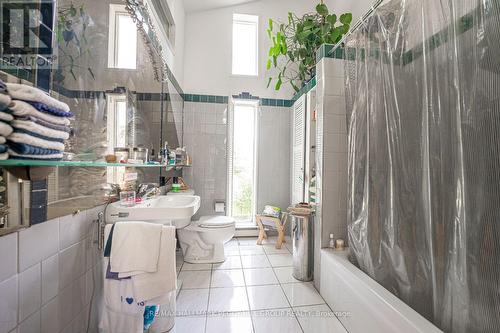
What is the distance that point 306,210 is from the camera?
6.40 ft

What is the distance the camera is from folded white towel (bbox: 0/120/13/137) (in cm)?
48

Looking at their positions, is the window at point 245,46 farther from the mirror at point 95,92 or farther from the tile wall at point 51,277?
the tile wall at point 51,277

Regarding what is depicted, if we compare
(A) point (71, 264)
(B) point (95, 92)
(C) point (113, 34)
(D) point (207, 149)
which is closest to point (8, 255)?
(A) point (71, 264)

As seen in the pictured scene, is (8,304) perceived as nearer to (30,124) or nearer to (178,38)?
(30,124)

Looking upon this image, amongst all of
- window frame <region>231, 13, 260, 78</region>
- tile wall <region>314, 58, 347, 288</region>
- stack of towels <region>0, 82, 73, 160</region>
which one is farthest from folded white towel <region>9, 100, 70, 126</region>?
window frame <region>231, 13, 260, 78</region>

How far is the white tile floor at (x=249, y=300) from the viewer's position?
1.42m

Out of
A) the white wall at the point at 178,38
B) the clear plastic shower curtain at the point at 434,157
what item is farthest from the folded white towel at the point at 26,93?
the white wall at the point at 178,38

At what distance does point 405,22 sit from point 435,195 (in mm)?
934

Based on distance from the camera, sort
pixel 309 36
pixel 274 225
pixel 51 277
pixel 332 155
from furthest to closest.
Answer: pixel 274 225 → pixel 309 36 → pixel 332 155 → pixel 51 277

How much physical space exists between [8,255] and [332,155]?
1.89 meters

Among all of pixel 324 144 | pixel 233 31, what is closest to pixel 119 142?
pixel 324 144

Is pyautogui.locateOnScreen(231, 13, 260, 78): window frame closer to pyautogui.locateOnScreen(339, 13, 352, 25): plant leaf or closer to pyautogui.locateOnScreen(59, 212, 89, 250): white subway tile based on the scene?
pyautogui.locateOnScreen(339, 13, 352, 25): plant leaf

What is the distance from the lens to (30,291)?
78cm

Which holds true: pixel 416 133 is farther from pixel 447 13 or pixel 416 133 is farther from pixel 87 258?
pixel 87 258
